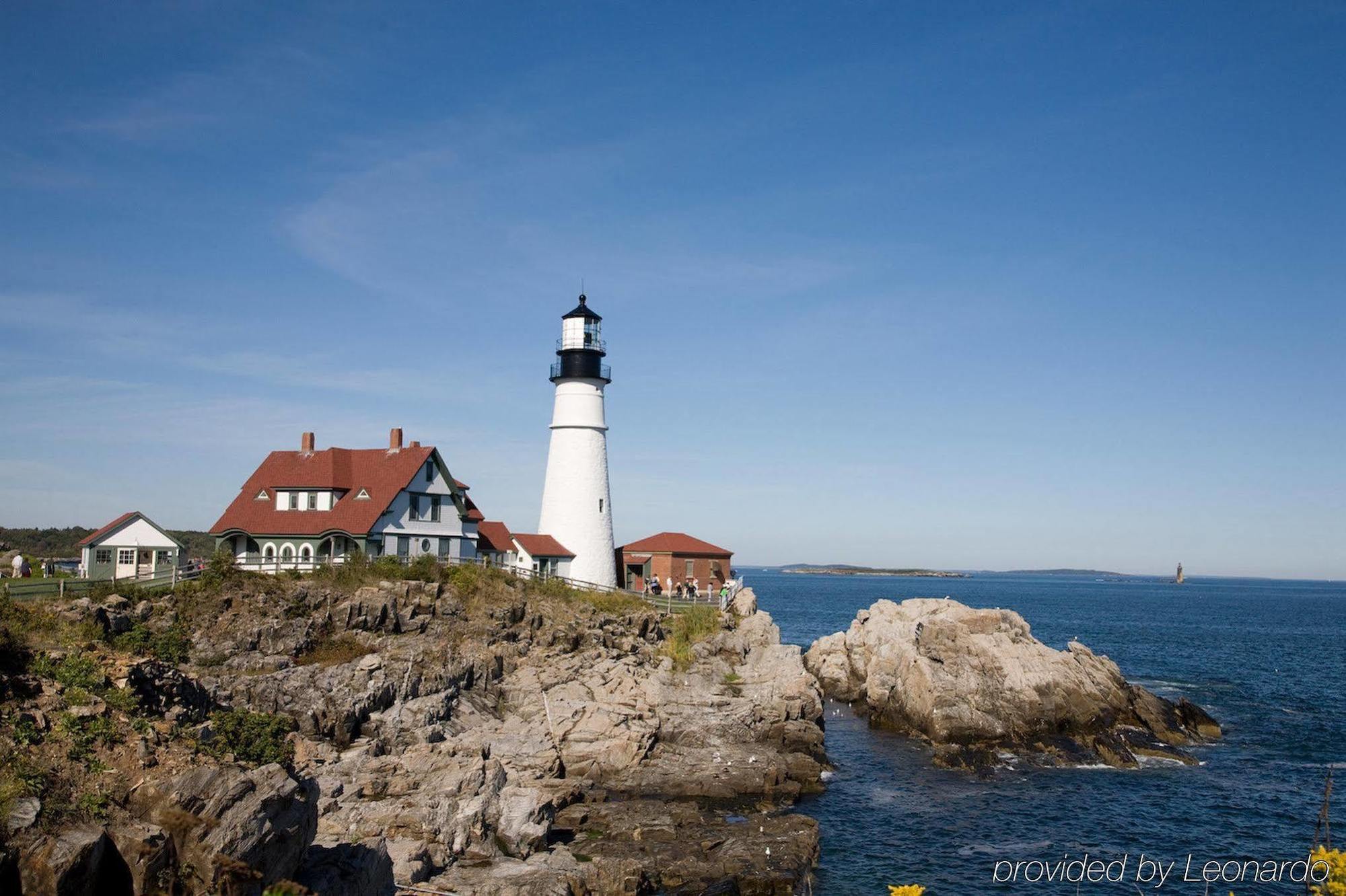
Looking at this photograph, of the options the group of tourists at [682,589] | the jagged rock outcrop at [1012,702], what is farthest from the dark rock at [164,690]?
the group of tourists at [682,589]

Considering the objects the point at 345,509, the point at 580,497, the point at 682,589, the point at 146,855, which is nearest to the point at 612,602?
the point at 580,497

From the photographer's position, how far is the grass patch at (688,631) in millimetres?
39562

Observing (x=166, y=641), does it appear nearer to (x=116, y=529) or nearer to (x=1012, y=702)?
(x=116, y=529)

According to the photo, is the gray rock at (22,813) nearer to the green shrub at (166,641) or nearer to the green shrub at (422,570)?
the green shrub at (166,641)

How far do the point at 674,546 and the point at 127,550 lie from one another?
1111 inches

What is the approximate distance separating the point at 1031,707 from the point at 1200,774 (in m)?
6.32

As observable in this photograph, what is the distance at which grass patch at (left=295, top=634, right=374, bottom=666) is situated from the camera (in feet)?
107

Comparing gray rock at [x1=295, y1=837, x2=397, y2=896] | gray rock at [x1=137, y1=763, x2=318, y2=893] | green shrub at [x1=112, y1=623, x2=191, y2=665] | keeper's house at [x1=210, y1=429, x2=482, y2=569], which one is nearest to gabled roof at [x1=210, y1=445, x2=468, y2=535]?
keeper's house at [x1=210, y1=429, x2=482, y2=569]

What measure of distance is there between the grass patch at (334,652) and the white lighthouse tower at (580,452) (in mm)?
14729

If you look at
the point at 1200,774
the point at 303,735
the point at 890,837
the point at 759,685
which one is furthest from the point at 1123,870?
the point at 303,735

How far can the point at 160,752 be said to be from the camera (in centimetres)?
1432

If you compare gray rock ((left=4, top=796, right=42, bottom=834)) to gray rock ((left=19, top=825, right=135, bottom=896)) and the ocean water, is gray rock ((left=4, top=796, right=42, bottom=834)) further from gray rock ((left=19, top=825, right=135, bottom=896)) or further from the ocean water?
the ocean water

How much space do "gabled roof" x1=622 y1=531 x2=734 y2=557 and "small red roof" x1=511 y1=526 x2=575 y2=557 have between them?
9089 millimetres

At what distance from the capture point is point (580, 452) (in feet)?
154
